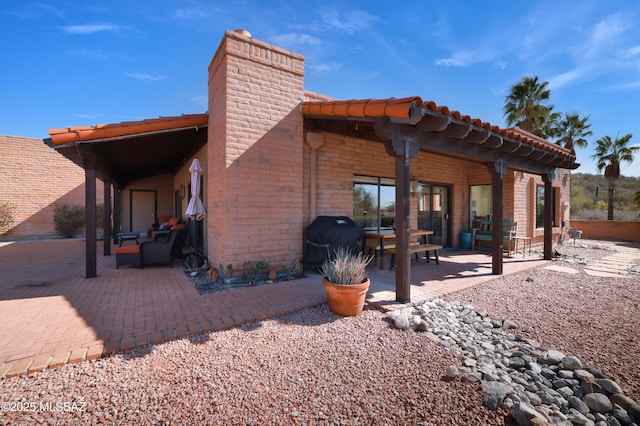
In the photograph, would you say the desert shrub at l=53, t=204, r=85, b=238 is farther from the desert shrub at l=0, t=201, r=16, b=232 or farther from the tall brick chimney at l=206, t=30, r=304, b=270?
the tall brick chimney at l=206, t=30, r=304, b=270

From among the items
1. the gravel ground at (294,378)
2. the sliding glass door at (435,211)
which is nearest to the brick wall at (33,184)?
the gravel ground at (294,378)

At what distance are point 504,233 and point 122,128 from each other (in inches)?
400

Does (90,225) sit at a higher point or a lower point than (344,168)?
lower

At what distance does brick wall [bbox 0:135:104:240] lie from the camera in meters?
12.0

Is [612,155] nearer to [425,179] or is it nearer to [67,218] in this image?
[425,179]

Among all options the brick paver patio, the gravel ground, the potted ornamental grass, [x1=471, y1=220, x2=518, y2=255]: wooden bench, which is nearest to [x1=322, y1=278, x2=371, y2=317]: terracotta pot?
the potted ornamental grass

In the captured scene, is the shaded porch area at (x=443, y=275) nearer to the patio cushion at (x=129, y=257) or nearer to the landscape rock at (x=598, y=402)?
the landscape rock at (x=598, y=402)

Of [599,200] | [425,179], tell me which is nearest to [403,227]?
[425,179]

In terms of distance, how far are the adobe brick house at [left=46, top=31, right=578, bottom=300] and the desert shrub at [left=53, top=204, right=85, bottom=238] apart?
870cm

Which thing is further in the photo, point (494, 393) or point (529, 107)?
point (529, 107)

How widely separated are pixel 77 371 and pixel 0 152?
15.9 metres

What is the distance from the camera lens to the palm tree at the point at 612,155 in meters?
15.4

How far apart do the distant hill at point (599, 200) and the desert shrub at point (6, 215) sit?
29.6 m

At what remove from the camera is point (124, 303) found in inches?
152
